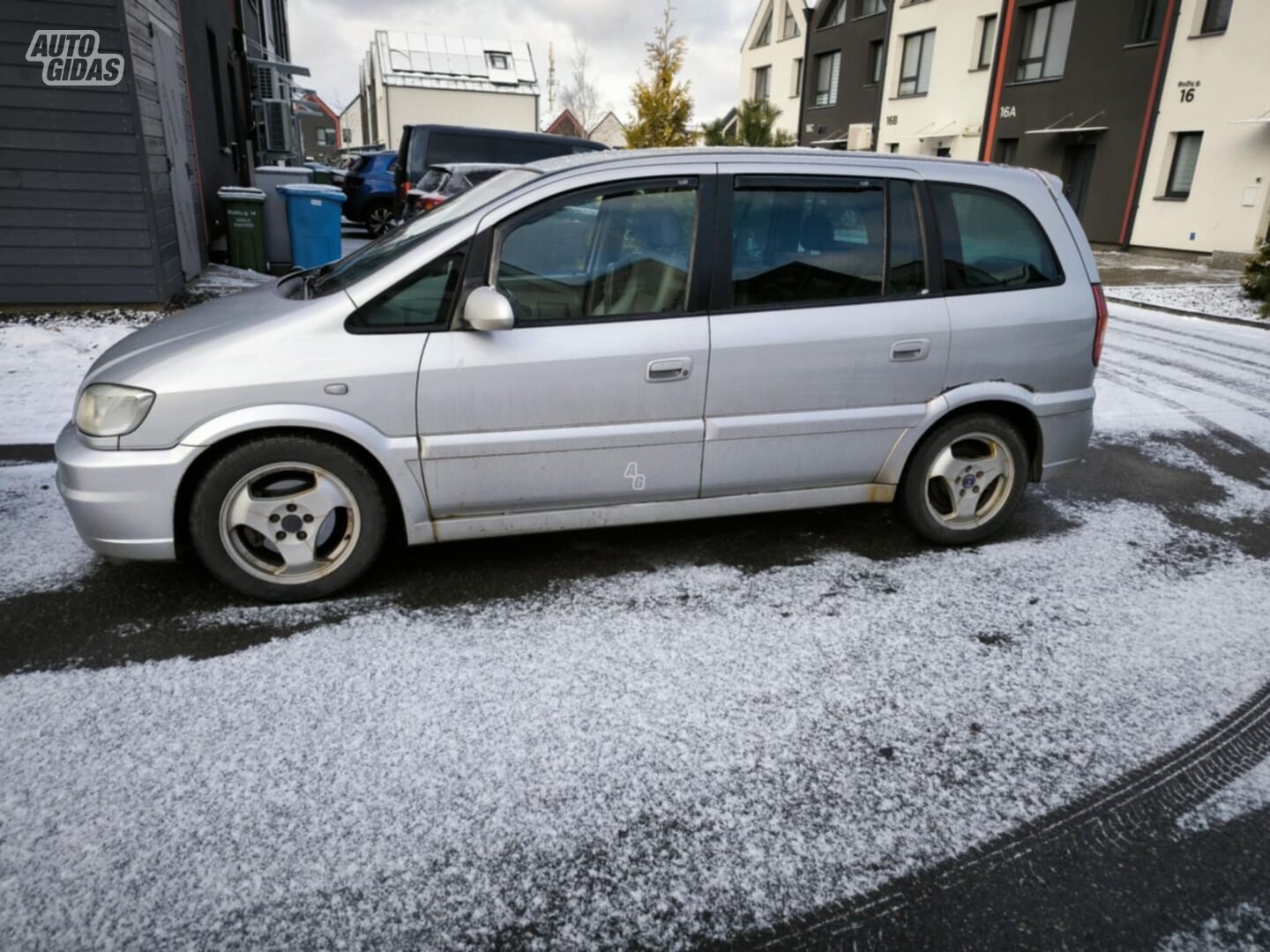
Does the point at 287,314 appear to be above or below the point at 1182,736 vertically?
above

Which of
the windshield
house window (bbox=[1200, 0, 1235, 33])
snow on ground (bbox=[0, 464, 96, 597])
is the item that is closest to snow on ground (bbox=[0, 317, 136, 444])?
snow on ground (bbox=[0, 464, 96, 597])

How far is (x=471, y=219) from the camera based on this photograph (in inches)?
143

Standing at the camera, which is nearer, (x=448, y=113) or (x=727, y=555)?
(x=727, y=555)

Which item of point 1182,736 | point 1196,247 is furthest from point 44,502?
point 1196,247

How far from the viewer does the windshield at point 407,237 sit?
3.72 metres

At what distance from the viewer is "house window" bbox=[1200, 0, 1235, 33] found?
19328mm

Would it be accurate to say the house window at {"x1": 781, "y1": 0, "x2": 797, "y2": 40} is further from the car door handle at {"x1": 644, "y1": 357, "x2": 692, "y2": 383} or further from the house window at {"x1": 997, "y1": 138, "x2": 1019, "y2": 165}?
the car door handle at {"x1": 644, "y1": 357, "x2": 692, "y2": 383}

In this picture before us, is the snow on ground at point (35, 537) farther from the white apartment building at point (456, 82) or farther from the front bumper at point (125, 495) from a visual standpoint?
the white apartment building at point (456, 82)

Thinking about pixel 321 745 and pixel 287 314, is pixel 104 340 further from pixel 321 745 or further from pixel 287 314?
pixel 321 745

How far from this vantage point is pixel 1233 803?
2.60 meters

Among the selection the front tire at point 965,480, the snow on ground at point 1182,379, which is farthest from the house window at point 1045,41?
the front tire at point 965,480

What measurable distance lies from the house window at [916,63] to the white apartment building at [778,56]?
24.5 ft

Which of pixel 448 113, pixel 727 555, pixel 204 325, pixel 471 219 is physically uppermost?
pixel 448 113

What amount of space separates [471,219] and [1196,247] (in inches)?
847
